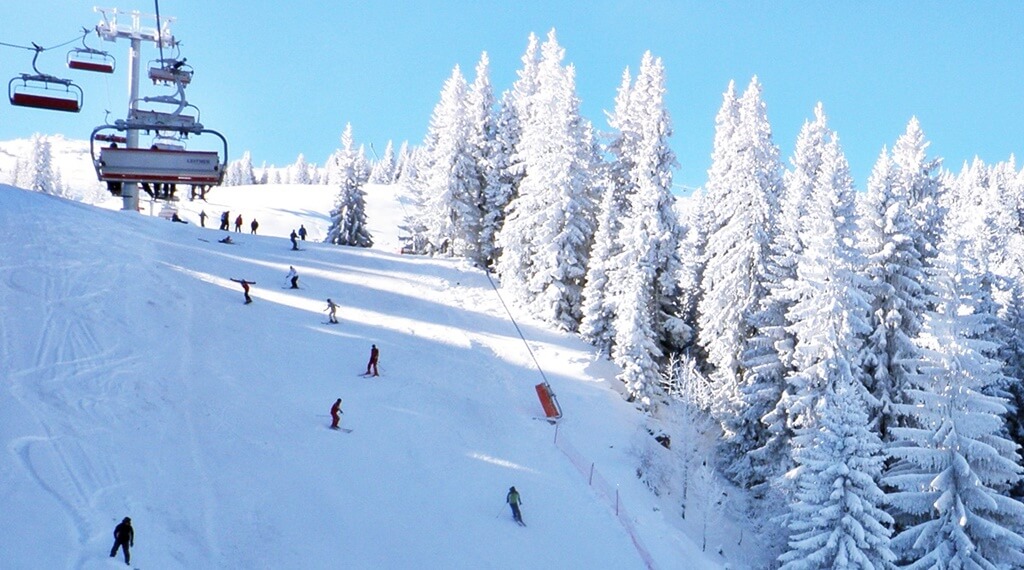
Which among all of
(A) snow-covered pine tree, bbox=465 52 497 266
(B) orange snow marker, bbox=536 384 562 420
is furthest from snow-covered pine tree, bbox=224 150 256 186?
(B) orange snow marker, bbox=536 384 562 420

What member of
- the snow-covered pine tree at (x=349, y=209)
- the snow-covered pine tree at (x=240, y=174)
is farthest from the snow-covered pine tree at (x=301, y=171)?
the snow-covered pine tree at (x=349, y=209)

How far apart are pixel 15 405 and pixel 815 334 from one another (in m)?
26.8

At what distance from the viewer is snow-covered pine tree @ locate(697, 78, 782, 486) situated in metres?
32.1

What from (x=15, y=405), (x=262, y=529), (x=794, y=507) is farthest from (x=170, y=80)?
(x=794, y=507)

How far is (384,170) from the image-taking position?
155250 mm

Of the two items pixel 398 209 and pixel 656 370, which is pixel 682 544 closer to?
pixel 656 370

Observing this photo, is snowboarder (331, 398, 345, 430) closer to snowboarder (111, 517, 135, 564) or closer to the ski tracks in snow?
the ski tracks in snow

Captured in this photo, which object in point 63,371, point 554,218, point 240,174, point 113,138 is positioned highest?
point 240,174

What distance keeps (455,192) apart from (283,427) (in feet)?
91.1

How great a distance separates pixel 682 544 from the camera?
966 inches

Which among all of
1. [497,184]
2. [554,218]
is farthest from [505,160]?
[554,218]

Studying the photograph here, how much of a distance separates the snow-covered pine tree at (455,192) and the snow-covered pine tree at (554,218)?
A: 5.71m

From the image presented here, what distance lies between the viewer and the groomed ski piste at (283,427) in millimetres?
17125

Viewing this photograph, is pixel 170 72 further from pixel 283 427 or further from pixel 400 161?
pixel 400 161
